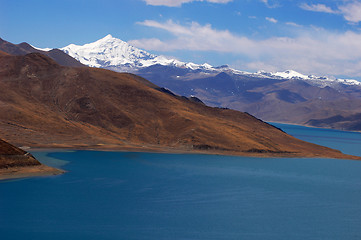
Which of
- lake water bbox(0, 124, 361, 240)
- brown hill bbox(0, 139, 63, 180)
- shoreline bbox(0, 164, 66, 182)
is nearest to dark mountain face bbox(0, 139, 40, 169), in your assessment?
brown hill bbox(0, 139, 63, 180)

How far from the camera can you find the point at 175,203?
89.6 m

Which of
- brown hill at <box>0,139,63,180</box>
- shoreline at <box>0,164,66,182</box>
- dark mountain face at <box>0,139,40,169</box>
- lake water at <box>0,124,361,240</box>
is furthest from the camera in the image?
dark mountain face at <box>0,139,40,169</box>

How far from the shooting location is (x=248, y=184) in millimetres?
117250

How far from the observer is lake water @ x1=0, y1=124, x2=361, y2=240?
71.3 metres

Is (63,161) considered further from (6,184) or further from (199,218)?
(199,218)

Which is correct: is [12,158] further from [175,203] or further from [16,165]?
[175,203]

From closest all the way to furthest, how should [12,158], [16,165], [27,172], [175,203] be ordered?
[175,203] < [12,158] < [16,165] < [27,172]

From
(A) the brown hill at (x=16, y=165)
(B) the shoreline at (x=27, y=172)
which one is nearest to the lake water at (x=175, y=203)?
(B) the shoreline at (x=27, y=172)

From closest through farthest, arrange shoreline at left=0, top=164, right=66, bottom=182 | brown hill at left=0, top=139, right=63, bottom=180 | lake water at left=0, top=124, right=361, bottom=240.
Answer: lake water at left=0, top=124, right=361, bottom=240 < shoreline at left=0, top=164, right=66, bottom=182 < brown hill at left=0, top=139, right=63, bottom=180

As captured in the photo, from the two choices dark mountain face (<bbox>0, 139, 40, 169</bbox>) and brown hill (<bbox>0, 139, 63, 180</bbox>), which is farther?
dark mountain face (<bbox>0, 139, 40, 169</bbox>)

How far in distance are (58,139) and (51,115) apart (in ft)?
79.5

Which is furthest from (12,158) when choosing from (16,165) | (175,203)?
(175,203)

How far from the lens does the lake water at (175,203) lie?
7131cm

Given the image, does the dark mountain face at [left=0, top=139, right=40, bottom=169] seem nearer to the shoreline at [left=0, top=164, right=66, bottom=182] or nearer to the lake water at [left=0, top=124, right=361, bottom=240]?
the shoreline at [left=0, top=164, right=66, bottom=182]
